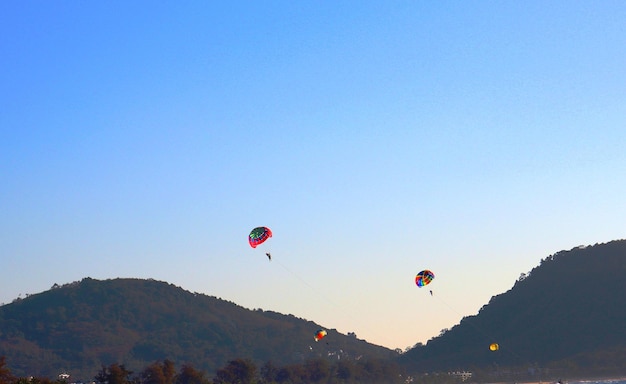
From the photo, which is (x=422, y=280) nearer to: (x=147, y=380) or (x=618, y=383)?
(x=147, y=380)

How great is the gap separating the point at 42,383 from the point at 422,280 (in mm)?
55452

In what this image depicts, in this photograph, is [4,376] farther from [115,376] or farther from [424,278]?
[424,278]

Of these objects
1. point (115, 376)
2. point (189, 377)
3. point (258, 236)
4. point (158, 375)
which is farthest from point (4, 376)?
point (189, 377)

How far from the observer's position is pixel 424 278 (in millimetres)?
132875

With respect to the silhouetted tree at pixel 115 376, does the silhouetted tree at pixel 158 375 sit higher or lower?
higher

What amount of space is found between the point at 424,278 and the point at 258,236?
35664mm

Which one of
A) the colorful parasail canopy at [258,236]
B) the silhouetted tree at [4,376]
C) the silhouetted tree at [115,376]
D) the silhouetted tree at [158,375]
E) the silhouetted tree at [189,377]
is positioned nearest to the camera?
the silhouetted tree at [4,376]

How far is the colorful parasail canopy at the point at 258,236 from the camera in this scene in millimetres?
104750

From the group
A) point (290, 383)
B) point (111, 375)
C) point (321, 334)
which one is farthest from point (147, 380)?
point (290, 383)

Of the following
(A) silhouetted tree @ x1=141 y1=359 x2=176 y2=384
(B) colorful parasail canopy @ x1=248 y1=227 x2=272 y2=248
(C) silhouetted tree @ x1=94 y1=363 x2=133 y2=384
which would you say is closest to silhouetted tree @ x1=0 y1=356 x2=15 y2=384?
(C) silhouetted tree @ x1=94 y1=363 x2=133 y2=384

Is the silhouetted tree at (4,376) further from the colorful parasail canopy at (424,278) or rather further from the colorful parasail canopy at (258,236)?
the colorful parasail canopy at (424,278)

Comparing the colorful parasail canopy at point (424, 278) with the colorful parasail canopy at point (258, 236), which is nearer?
the colorful parasail canopy at point (258, 236)

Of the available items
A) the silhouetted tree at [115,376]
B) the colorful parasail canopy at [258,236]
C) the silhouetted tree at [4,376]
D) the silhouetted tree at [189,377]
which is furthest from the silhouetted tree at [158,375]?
the colorful parasail canopy at [258,236]

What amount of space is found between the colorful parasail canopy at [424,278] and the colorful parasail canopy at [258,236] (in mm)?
31550
